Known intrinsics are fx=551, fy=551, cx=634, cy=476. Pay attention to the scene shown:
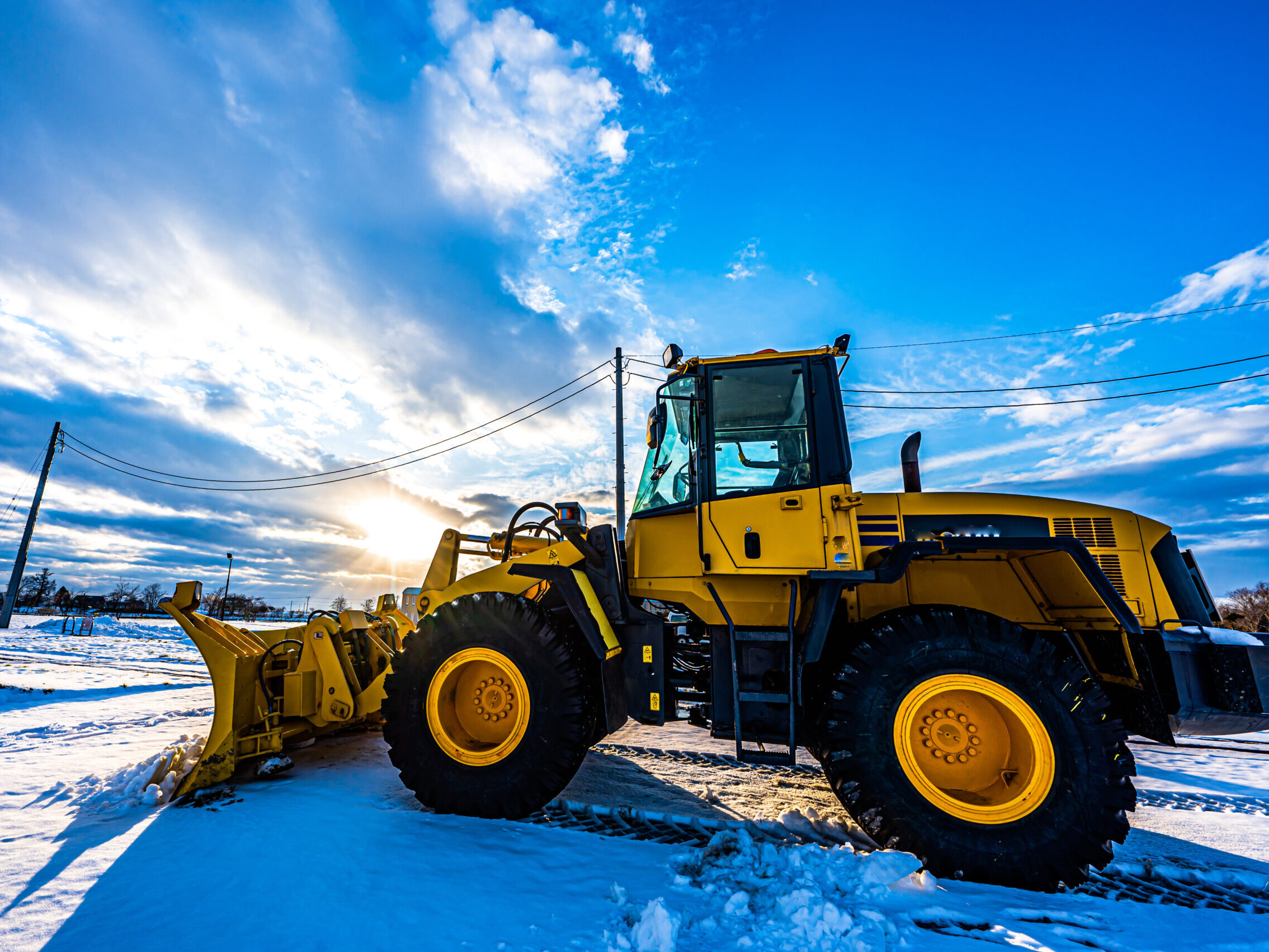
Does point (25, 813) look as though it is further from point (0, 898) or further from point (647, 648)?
point (647, 648)

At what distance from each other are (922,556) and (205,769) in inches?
202

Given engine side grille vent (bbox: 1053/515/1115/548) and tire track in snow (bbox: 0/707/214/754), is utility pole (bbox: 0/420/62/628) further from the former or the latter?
engine side grille vent (bbox: 1053/515/1115/548)

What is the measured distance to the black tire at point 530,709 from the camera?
11.8 feet

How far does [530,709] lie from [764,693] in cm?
155

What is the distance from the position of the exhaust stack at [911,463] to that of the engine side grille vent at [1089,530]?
0.87m

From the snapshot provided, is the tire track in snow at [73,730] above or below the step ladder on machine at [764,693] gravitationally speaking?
below

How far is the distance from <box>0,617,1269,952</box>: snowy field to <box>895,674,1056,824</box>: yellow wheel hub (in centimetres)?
41

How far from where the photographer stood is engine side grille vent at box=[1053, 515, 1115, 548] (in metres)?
3.61

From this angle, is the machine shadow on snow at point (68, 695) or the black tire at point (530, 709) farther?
the machine shadow on snow at point (68, 695)

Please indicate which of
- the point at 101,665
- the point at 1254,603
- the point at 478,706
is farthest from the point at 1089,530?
the point at 1254,603

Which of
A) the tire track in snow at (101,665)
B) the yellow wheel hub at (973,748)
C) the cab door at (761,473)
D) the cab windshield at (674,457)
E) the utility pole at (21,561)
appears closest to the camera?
the yellow wheel hub at (973,748)

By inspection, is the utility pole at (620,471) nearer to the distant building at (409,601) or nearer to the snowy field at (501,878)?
the distant building at (409,601)

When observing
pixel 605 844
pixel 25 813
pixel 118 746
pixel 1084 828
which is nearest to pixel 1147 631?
pixel 1084 828

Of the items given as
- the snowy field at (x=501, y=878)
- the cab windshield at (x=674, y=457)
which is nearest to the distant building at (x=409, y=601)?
the snowy field at (x=501, y=878)
